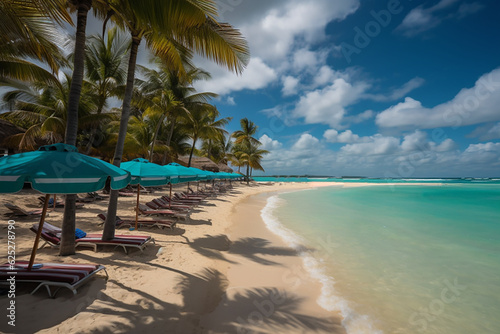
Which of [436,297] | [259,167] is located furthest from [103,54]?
[259,167]

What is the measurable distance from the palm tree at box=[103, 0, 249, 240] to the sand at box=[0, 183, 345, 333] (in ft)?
4.99

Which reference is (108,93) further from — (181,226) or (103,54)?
(181,226)

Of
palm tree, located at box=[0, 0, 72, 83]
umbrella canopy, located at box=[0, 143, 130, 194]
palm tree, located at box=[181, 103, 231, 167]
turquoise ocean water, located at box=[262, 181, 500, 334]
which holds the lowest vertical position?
turquoise ocean water, located at box=[262, 181, 500, 334]

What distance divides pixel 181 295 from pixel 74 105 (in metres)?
4.12

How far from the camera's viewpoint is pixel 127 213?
9.13 metres

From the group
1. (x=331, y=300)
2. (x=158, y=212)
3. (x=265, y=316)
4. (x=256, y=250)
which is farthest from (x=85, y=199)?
(x=331, y=300)

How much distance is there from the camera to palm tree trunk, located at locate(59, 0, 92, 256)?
171 inches

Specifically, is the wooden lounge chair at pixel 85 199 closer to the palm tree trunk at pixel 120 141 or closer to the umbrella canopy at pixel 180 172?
the umbrella canopy at pixel 180 172

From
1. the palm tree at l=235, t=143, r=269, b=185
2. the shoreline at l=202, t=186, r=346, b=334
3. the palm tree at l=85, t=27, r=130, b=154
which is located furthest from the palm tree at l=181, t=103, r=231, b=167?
the shoreline at l=202, t=186, r=346, b=334

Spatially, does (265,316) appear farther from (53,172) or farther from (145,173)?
(145,173)

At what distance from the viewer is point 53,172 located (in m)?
2.70

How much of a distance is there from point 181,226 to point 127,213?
2858 millimetres

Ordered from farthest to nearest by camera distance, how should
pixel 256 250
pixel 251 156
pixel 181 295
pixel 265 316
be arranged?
pixel 251 156 → pixel 256 250 → pixel 181 295 → pixel 265 316

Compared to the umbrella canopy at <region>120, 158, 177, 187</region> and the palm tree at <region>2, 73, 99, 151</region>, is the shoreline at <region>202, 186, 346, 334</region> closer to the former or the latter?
the umbrella canopy at <region>120, 158, 177, 187</region>
